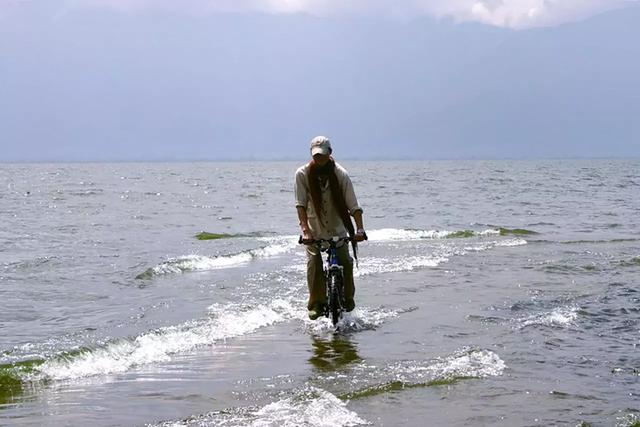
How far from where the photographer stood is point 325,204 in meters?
9.80

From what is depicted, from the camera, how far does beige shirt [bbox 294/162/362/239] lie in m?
9.61

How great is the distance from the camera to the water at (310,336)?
643 cm

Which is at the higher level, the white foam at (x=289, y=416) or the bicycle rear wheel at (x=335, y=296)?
the bicycle rear wheel at (x=335, y=296)

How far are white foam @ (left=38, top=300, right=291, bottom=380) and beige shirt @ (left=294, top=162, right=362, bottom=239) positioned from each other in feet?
5.12

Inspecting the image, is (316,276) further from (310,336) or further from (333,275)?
(310,336)

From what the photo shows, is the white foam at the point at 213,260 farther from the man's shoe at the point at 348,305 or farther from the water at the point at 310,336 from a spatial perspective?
the man's shoe at the point at 348,305

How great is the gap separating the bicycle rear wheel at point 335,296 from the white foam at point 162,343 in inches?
39.9

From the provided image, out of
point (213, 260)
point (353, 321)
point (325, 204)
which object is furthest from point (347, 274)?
point (213, 260)

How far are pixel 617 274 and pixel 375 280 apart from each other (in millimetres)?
4659

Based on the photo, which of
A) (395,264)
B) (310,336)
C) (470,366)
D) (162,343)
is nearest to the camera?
(470,366)

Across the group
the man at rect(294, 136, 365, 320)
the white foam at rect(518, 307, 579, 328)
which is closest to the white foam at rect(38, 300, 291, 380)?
the man at rect(294, 136, 365, 320)

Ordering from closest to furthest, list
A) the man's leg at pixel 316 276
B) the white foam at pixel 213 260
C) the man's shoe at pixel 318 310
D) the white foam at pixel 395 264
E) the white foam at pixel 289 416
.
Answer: the white foam at pixel 289 416, the man's leg at pixel 316 276, the man's shoe at pixel 318 310, the white foam at pixel 395 264, the white foam at pixel 213 260

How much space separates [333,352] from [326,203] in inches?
81.9

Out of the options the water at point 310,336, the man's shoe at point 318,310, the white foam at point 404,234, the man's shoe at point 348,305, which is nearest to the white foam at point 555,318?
the water at point 310,336
